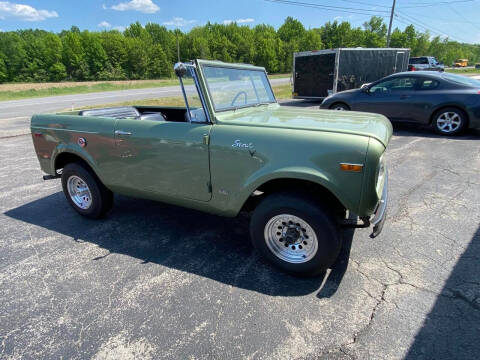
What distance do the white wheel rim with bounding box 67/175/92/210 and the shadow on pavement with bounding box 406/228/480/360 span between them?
12.1 ft

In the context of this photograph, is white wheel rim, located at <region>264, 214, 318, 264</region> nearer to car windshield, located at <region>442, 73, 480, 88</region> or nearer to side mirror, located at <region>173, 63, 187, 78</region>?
side mirror, located at <region>173, 63, 187, 78</region>

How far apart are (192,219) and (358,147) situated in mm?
2337

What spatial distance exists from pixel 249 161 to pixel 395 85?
282 inches

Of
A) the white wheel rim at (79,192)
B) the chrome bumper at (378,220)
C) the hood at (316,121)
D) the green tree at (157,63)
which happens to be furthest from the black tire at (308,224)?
the green tree at (157,63)

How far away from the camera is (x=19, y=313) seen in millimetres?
2373

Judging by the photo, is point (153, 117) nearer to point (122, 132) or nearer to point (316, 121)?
point (122, 132)

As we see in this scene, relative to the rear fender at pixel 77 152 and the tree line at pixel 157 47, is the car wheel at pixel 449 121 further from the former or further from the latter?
the tree line at pixel 157 47

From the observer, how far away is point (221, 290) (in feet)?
8.41

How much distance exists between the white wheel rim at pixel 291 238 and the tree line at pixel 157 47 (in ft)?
122

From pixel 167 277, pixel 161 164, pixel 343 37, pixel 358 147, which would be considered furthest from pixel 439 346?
pixel 343 37

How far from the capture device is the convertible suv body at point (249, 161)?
7.62ft

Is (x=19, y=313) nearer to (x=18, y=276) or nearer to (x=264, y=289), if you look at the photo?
(x=18, y=276)

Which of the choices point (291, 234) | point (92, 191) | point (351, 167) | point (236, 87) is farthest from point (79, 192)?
point (351, 167)

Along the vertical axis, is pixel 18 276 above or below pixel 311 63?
below
